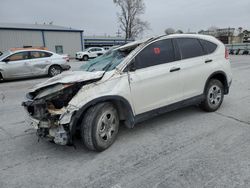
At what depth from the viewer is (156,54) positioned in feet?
12.6

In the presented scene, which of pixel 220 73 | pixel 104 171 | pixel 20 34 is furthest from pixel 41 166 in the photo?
pixel 20 34

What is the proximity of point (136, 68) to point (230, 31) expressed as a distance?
54.9 metres

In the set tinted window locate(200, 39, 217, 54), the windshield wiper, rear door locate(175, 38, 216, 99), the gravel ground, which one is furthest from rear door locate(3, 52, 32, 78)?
tinted window locate(200, 39, 217, 54)

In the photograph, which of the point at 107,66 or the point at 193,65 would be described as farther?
the point at 193,65

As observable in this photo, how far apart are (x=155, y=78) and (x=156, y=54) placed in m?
0.47

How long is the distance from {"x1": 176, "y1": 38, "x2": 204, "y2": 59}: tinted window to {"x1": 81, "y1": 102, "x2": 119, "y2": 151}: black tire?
194 cm

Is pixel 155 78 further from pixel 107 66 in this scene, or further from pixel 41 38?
pixel 41 38

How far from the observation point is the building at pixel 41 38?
28812 mm

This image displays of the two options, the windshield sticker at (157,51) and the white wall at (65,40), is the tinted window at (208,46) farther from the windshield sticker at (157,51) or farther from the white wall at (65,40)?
the white wall at (65,40)

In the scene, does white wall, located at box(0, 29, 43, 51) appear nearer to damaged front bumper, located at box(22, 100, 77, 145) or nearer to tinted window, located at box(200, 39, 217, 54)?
damaged front bumper, located at box(22, 100, 77, 145)

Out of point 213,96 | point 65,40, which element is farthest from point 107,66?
point 65,40

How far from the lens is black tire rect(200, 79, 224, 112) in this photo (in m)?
4.64

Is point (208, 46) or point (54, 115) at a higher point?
point (208, 46)

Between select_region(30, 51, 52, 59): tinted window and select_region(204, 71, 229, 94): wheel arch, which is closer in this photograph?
select_region(204, 71, 229, 94): wheel arch
